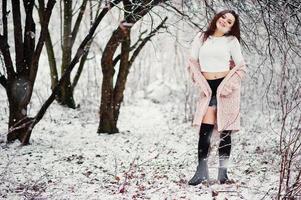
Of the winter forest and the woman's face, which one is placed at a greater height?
the woman's face

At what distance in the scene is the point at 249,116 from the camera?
11.6 meters

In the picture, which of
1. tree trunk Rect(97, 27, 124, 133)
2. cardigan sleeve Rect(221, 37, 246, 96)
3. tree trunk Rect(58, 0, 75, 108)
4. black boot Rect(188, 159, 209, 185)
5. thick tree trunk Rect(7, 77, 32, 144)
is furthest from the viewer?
tree trunk Rect(58, 0, 75, 108)

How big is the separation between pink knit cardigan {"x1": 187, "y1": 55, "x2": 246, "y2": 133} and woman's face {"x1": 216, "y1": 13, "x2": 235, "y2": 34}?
404 mm

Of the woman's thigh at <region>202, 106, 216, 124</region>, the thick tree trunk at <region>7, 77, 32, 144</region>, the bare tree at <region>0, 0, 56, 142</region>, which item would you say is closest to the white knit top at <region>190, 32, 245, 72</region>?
the woman's thigh at <region>202, 106, 216, 124</region>

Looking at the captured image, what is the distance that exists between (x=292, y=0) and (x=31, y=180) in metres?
3.91

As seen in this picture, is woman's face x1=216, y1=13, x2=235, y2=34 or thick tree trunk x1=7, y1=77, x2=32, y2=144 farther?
thick tree trunk x1=7, y1=77, x2=32, y2=144

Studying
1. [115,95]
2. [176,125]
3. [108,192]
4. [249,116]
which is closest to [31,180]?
[108,192]

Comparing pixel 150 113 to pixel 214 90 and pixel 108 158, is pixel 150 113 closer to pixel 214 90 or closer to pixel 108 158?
pixel 108 158

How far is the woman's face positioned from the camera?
451 centimetres

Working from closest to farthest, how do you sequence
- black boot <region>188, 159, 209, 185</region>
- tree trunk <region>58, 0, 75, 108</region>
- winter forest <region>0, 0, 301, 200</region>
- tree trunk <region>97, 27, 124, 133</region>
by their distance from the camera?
winter forest <region>0, 0, 301, 200</region> → black boot <region>188, 159, 209, 185</region> → tree trunk <region>97, 27, 124, 133</region> → tree trunk <region>58, 0, 75, 108</region>

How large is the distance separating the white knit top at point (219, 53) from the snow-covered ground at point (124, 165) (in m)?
0.75

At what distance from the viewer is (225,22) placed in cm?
451

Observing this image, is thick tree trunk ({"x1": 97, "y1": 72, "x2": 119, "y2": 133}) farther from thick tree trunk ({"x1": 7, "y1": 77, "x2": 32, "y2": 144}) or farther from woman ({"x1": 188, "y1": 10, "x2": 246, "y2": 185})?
woman ({"x1": 188, "y1": 10, "x2": 246, "y2": 185})

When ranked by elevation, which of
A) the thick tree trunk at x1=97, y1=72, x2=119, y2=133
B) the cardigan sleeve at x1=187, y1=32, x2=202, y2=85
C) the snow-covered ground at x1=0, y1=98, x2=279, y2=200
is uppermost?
the cardigan sleeve at x1=187, y1=32, x2=202, y2=85
